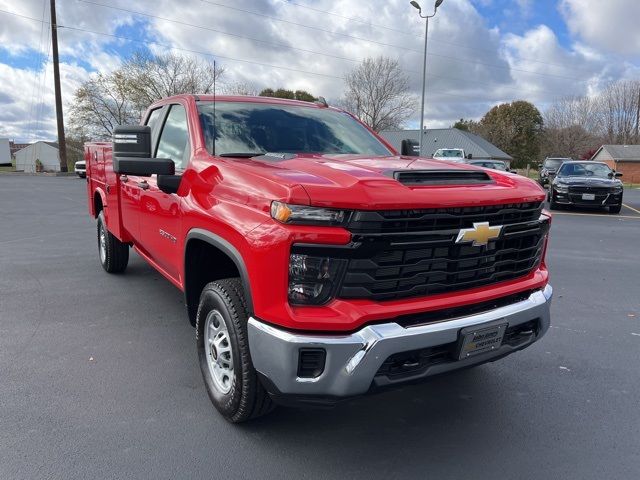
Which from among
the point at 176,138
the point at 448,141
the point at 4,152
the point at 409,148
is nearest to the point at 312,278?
the point at 176,138

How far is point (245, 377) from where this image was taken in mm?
2520

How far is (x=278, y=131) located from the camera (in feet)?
12.4

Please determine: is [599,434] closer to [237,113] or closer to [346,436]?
[346,436]

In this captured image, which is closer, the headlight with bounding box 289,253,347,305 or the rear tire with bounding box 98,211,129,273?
the headlight with bounding box 289,253,347,305

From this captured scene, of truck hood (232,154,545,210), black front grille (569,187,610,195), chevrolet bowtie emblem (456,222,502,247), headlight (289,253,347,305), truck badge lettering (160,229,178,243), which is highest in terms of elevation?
truck hood (232,154,545,210)

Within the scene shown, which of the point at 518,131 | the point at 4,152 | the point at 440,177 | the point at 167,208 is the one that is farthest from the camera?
the point at 518,131

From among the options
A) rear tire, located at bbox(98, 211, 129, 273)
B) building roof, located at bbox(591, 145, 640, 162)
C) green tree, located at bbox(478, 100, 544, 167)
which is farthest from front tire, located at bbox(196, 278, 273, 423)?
green tree, located at bbox(478, 100, 544, 167)

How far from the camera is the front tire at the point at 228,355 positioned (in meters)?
2.53

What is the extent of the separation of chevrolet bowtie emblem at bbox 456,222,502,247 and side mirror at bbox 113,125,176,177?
1887 millimetres

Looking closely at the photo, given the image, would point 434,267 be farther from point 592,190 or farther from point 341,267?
point 592,190

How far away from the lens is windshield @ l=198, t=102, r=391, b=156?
139 inches

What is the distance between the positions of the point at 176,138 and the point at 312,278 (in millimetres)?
2254

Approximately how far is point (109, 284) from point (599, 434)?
16.3 feet

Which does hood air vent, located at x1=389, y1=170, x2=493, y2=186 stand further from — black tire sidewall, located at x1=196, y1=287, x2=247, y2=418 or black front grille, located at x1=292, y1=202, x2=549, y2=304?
black tire sidewall, located at x1=196, y1=287, x2=247, y2=418
